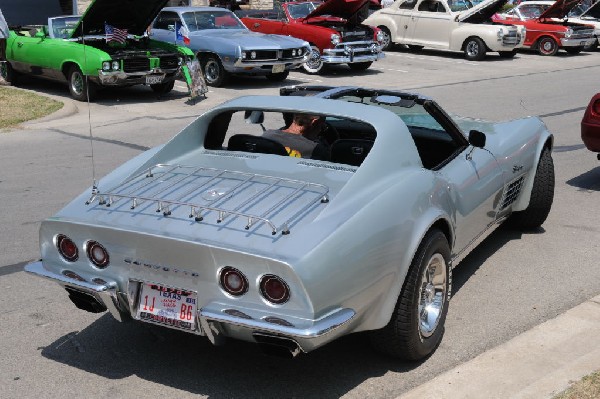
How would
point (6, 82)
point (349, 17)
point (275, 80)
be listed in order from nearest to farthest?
point (6, 82) < point (275, 80) < point (349, 17)

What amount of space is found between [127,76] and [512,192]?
31.9 feet

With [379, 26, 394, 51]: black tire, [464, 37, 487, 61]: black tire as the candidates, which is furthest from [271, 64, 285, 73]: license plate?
[379, 26, 394, 51]: black tire

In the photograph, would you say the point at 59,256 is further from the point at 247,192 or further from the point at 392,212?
the point at 392,212

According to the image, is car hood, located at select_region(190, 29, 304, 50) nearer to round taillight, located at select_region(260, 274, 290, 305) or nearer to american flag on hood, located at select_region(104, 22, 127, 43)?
american flag on hood, located at select_region(104, 22, 127, 43)

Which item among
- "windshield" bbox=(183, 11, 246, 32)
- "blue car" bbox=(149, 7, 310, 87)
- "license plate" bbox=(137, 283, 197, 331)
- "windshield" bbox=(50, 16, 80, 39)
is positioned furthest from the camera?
"windshield" bbox=(183, 11, 246, 32)

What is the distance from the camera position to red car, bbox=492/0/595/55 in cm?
2494

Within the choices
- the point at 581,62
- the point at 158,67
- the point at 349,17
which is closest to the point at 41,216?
the point at 158,67

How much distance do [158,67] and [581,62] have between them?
1398cm

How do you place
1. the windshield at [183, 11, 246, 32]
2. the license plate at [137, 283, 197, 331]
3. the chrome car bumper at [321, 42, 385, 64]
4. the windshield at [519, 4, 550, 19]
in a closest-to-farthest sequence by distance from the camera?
1. the license plate at [137, 283, 197, 331]
2. the windshield at [183, 11, 246, 32]
3. the chrome car bumper at [321, 42, 385, 64]
4. the windshield at [519, 4, 550, 19]

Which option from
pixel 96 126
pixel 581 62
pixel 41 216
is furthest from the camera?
pixel 581 62

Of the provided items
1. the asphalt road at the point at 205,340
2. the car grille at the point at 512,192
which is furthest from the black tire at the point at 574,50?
the car grille at the point at 512,192

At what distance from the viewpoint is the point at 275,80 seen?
59.3 ft

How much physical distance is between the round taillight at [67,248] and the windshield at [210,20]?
1357cm

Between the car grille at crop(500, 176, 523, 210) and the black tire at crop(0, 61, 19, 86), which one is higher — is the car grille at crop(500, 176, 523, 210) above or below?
above
